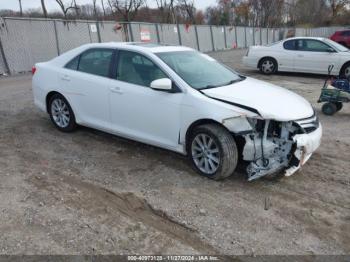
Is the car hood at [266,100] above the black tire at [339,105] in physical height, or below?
above

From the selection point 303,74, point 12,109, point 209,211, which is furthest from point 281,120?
point 303,74

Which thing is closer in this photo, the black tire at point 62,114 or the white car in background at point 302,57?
the black tire at point 62,114

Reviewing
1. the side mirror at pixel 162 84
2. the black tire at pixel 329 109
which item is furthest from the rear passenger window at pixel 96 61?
the black tire at pixel 329 109

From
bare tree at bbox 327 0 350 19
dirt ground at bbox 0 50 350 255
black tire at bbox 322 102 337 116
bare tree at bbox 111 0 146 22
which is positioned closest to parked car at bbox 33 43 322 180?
dirt ground at bbox 0 50 350 255

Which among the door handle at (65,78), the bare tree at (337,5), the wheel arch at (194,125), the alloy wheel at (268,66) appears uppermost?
the bare tree at (337,5)

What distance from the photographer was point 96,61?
5480 millimetres

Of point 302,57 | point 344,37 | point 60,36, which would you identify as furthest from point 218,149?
point 344,37

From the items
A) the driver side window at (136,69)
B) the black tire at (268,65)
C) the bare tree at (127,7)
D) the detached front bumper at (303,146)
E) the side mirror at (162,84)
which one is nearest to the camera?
the detached front bumper at (303,146)

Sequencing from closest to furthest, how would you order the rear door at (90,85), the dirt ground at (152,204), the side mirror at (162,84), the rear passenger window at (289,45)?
the dirt ground at (152,204), the side mirror at (162,84), the rear door at (90,85), the rear passenger window at (289,45)

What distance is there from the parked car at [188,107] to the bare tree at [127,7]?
1337 inches

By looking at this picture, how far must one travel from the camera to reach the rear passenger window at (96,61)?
5297mm

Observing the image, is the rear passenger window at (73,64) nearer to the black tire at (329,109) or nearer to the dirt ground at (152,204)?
the dirt ground at (152,204)

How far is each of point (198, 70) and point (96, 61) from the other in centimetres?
164

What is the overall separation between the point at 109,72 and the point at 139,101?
80 cm
